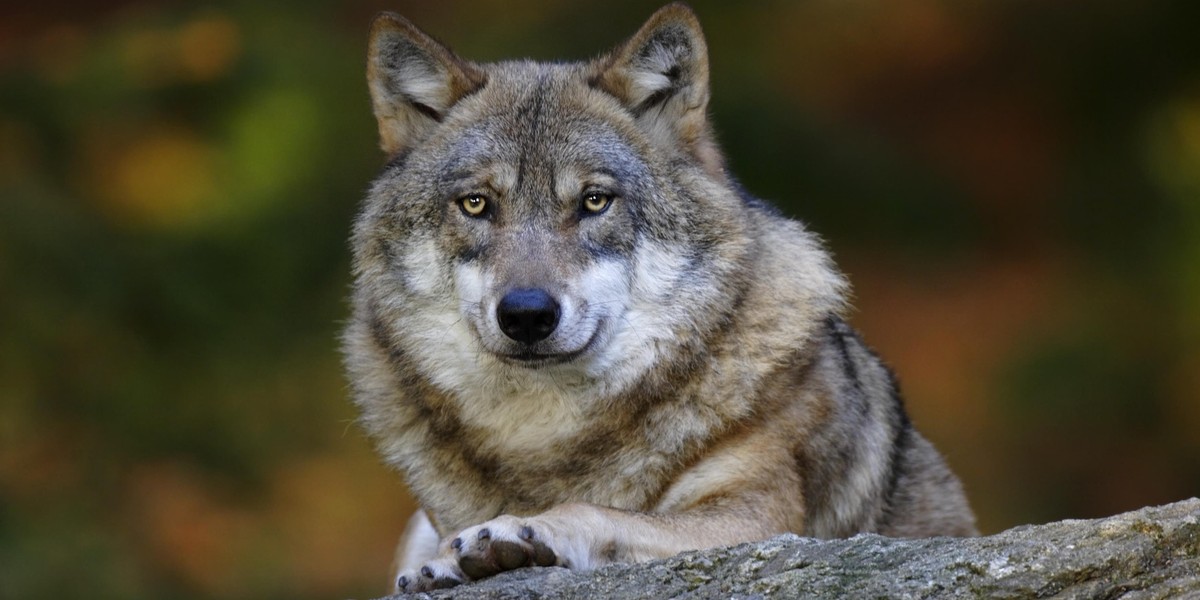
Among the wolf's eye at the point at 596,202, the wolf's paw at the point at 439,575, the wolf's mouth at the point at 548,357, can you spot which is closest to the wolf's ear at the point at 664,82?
the wolf's eye at the point at 596,202

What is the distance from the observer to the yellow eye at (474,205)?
512 centimetres

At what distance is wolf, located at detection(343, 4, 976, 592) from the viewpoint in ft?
16.3

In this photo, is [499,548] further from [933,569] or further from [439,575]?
[933,569]

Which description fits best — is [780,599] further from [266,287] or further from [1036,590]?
[266,287]

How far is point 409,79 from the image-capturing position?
5.62m

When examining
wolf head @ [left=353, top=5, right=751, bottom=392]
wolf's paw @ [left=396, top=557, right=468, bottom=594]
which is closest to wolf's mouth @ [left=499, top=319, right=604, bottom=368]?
wolf head @ [left=353, top=5, right=751, bottom=392]

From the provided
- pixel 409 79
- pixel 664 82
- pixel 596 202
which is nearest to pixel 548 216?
pixel 596 202

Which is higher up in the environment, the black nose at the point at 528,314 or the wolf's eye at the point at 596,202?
the wolf's eye at the point at 596,202

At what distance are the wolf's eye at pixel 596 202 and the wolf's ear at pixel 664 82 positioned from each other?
Answer: 437 mm

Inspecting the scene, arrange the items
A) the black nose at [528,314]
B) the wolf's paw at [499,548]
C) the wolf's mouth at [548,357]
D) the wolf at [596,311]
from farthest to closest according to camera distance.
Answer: the wolf at [596,311], the wolf's mouth at [548,357], the black nose at [528,314], the wolf's paw at [499,548]

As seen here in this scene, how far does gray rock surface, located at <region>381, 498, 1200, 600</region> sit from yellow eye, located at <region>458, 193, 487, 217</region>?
1.68 metres

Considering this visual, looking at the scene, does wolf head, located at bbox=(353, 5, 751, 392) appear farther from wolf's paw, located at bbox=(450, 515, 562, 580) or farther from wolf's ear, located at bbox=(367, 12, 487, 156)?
wolf's paw, located at bbox=(450, 515, 562, 580)

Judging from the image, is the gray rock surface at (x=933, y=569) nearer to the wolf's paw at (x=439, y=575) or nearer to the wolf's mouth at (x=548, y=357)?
the wolf's paw at (x=439, y=575)

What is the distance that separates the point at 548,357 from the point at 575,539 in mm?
845
